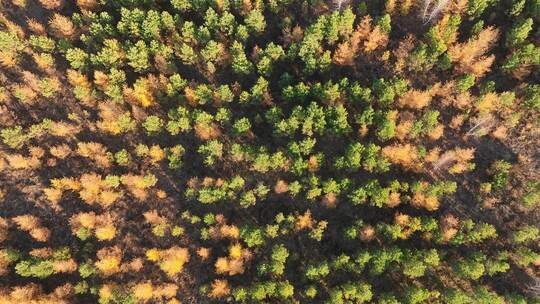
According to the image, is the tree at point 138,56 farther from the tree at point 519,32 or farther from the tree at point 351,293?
the tree at point 519,32

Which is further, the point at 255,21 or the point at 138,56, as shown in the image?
the point at 255,21

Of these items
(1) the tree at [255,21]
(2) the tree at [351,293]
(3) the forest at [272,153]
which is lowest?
(2) the tree at [351,293]

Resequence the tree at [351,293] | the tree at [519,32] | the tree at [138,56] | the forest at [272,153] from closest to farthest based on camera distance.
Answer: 1. the tree at [351,293]
2. the forest at [272,153]
3. the tree at [519,32]
4. the tree at [138,56]

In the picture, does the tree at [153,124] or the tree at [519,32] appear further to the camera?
the tree at [153,124]

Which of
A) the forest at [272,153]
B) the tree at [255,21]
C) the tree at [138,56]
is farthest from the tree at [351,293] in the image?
the tree at [138,56]

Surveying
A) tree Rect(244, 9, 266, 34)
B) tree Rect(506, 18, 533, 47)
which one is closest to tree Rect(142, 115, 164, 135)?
tree Rect(244, 9, 266, 34)

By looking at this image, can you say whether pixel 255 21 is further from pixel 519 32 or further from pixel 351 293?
pixel 351 293

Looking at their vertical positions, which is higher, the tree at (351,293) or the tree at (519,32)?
the tree at (519,32)

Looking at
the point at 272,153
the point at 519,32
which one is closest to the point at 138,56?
the point at 272,153

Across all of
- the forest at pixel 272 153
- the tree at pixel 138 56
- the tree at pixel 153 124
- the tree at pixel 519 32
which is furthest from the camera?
the tree at pixel 138 56

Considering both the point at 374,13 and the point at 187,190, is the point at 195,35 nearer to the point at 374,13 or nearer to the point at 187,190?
the point at 187,190
